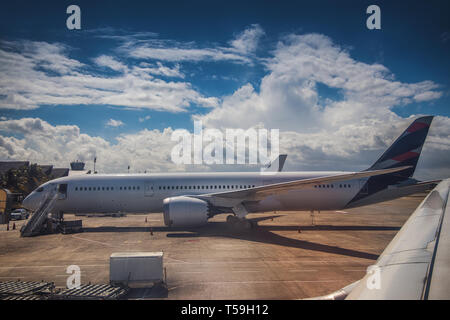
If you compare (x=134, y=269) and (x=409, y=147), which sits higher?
(x=409, y=147)

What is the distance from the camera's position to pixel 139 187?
21.5 m

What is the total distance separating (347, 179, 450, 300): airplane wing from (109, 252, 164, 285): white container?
6.99 metres

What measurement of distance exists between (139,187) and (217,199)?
614 centimetres

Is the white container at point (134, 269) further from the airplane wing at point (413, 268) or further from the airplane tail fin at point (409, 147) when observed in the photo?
the airplane tail fin at point (409, 147)

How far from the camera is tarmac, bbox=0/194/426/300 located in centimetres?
919

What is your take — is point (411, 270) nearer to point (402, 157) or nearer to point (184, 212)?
point (184, 212)

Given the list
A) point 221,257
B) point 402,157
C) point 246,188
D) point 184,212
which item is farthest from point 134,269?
point 402,157

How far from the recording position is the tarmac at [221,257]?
9.19 meters

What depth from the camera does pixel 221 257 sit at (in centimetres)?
1266

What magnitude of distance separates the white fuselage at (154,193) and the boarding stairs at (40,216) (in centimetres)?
54

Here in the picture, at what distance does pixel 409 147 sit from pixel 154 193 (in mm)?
→ 18801

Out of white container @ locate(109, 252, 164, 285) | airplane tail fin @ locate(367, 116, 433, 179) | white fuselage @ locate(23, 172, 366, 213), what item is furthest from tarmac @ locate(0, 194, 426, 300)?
airplane tail fin @ locate(367, 116, 433, 179)
